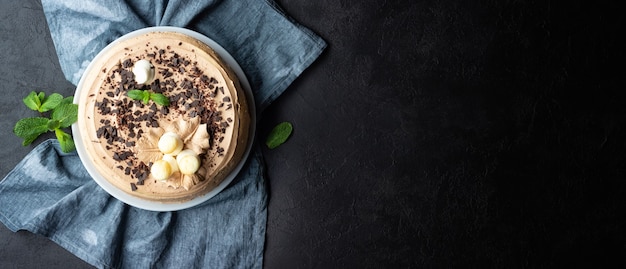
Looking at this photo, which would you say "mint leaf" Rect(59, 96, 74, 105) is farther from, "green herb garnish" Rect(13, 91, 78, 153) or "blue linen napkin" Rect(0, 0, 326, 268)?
"blue linen napkin" Rect(0, 0, 326, 268)

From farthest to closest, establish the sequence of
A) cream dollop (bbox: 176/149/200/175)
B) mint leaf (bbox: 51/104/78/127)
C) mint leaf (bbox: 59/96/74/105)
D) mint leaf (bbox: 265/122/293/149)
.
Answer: mint leaf (bbox: 265/122/293/149), mint leaf (bbox: 59/96/74/105), mint leaf (bbox: 51/104/78/127), cream dollop (bbox: 176/149/200/175)

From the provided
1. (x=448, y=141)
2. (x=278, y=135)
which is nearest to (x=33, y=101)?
(x=278, y=135)

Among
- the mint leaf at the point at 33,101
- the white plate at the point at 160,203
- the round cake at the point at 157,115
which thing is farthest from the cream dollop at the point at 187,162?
the mint leaf at the point at 33,101

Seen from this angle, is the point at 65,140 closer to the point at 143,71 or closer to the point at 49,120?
the point at 49,120

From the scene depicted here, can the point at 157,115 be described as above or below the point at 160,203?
above

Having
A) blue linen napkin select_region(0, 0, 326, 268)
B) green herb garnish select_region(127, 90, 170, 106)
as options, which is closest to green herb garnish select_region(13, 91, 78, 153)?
blue linen napkin select_region(0, 0, 326, 268)
